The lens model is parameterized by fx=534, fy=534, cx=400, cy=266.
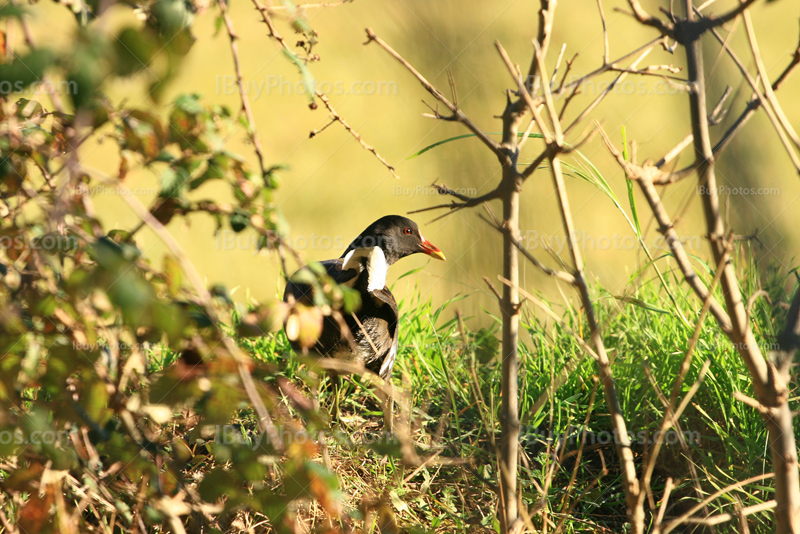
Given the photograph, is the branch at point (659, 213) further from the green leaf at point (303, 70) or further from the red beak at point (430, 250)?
the red beak at point (430, 250)

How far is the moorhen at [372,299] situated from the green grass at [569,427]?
15cm

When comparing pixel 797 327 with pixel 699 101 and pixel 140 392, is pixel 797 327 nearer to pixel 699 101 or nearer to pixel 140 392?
pixel 699 101

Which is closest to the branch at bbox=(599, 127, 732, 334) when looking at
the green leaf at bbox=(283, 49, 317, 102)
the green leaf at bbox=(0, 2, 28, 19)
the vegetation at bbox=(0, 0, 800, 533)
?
the vegetation at bbox=(0, 0, 800, 533)

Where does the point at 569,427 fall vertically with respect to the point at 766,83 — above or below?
below

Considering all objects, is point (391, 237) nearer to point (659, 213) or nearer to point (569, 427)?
point (569, 427)

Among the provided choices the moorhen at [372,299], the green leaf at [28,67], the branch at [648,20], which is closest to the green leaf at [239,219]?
the green leaf at [28,67]

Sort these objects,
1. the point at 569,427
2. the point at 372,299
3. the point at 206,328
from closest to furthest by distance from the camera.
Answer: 1. the point at 206,328
2. the point at 569,427
3. the point at 372,299

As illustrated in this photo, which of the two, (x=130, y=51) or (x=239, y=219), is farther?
(x=239, y=219)

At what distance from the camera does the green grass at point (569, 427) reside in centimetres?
173

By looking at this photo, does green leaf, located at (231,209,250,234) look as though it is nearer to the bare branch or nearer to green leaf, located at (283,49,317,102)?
green leaf, located at (283,49,317,102)

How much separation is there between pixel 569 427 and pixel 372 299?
3.14 feet

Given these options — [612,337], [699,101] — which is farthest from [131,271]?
[612,337]

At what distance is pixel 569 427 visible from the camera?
1.80m

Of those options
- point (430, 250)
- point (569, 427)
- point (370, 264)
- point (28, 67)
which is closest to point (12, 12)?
point (28, 67)
